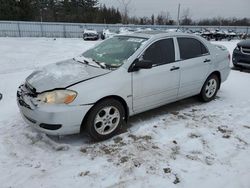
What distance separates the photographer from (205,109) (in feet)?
16.2

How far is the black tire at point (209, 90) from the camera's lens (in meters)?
5.18

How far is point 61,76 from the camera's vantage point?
3568 mm

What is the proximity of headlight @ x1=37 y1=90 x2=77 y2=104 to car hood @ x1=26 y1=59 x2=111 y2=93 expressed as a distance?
87mm

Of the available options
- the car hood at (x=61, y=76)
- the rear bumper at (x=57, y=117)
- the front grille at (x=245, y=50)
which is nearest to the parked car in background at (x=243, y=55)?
the front grille at (x=245, y=50)

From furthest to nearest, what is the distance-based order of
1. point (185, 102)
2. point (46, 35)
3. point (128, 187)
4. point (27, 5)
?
point (27, 5)
point (46, 35)
point (185, 102)
point (128, 187)

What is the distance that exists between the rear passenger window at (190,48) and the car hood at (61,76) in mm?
1741

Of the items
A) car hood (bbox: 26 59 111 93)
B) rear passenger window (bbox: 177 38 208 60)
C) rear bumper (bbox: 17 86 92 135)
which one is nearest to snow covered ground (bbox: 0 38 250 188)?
rear bumper (bbox: 17 86 92 135)

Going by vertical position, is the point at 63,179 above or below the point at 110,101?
below

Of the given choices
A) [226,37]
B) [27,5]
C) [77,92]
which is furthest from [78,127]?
[27,5]

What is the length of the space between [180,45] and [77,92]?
2332 millimetres

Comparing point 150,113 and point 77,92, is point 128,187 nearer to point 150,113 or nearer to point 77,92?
point 77,92

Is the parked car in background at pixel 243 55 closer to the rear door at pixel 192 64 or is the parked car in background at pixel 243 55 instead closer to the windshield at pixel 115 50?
the rear door at pixel 192 64

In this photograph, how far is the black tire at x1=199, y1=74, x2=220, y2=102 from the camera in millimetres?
5180

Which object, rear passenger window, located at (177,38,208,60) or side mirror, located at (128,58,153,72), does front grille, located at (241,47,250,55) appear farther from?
side mirror, located at (128,58,153,72)
